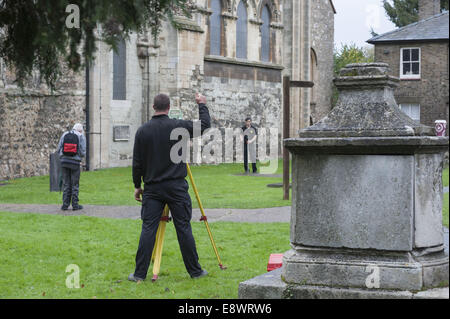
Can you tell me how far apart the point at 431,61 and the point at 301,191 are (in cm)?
3377

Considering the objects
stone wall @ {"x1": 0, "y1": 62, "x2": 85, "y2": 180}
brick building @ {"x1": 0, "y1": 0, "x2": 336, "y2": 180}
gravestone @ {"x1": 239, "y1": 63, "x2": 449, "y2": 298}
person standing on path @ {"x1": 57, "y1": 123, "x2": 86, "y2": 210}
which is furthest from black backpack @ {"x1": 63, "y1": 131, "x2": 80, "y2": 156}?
gravestone @ {"x1": 239, "y1": 63, "x2": 449, "y2": 298}

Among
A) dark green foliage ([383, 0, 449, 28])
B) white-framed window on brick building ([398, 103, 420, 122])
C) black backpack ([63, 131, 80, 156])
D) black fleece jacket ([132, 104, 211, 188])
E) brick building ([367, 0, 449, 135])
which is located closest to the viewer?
black fleece jacket ([132, 104, 211, 188])

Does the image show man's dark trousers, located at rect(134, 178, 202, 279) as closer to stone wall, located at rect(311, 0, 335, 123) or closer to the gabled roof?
the gabled roof

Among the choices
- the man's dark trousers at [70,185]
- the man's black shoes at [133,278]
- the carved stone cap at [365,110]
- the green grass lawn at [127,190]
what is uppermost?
the carved stone cap at [365,110]

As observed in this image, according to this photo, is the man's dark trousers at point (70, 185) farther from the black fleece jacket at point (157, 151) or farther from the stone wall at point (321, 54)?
the stone wall at point (321, 54)

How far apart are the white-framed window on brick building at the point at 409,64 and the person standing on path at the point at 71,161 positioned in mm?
27724

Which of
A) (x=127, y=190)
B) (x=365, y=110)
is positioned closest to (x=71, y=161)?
(x=127, y=190)

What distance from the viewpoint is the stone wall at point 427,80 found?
3716cm

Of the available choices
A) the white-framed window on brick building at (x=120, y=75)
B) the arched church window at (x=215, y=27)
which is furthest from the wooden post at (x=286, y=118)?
the arched church window at (x=215, y=27)

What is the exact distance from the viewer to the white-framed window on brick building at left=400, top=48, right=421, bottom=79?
38.0 metres

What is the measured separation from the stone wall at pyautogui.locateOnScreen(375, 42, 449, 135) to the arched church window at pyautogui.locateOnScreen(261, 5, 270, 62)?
28.4 ft

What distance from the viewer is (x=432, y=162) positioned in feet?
18.2
